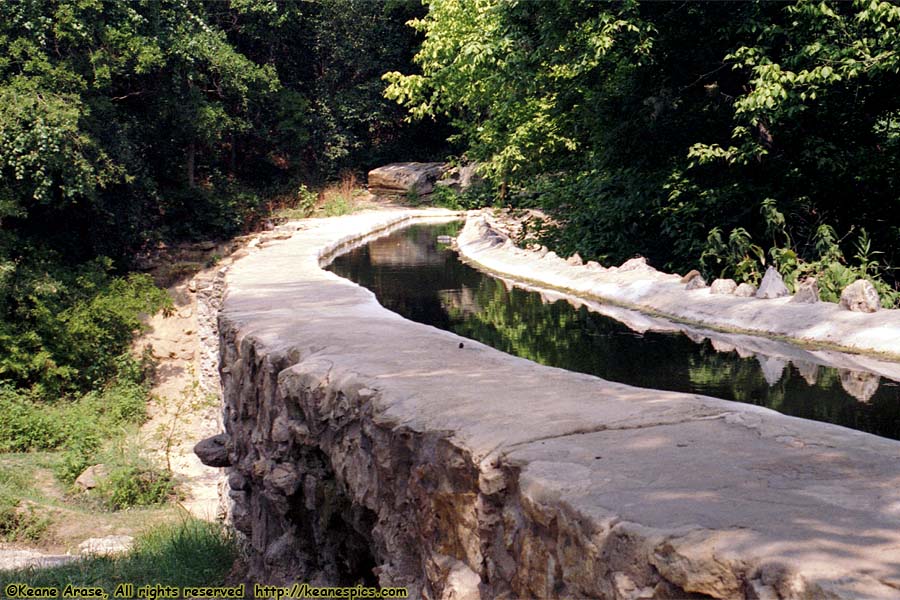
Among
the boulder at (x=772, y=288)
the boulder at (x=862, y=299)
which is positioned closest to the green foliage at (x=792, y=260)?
the boulder at (x=772, y=288)

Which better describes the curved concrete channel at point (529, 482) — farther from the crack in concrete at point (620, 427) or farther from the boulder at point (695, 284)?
the boulder at point (695, 284)

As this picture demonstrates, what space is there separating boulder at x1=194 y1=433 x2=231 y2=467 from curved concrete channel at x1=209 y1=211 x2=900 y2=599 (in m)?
1.06

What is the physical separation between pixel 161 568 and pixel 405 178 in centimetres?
2281

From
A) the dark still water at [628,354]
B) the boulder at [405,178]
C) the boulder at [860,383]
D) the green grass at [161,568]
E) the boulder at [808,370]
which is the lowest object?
the green grass at [161,568]

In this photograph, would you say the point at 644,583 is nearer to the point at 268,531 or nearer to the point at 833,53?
the point at 268,531

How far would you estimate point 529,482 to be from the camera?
2340mm

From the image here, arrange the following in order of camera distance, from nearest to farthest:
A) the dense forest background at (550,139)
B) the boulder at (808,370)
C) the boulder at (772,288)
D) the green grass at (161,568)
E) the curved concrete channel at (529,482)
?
the curved concrete channel at (529,482) < the boulder at (808,370) < the green grass at (161,568) < the boulder at (772,288) < the dense forest background at (550,139)

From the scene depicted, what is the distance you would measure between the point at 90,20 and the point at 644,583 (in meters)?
14.9

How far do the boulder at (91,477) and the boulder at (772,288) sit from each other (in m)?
7.99

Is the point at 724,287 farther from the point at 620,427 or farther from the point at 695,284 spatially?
the point at 620,427

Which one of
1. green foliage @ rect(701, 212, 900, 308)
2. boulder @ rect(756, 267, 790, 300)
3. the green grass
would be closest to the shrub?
green foliage @ rect(701, 212, 900, 308)

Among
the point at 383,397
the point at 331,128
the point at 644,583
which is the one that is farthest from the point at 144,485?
the point at 331,128

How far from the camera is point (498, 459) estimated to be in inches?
101

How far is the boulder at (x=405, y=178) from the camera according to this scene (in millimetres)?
27859
